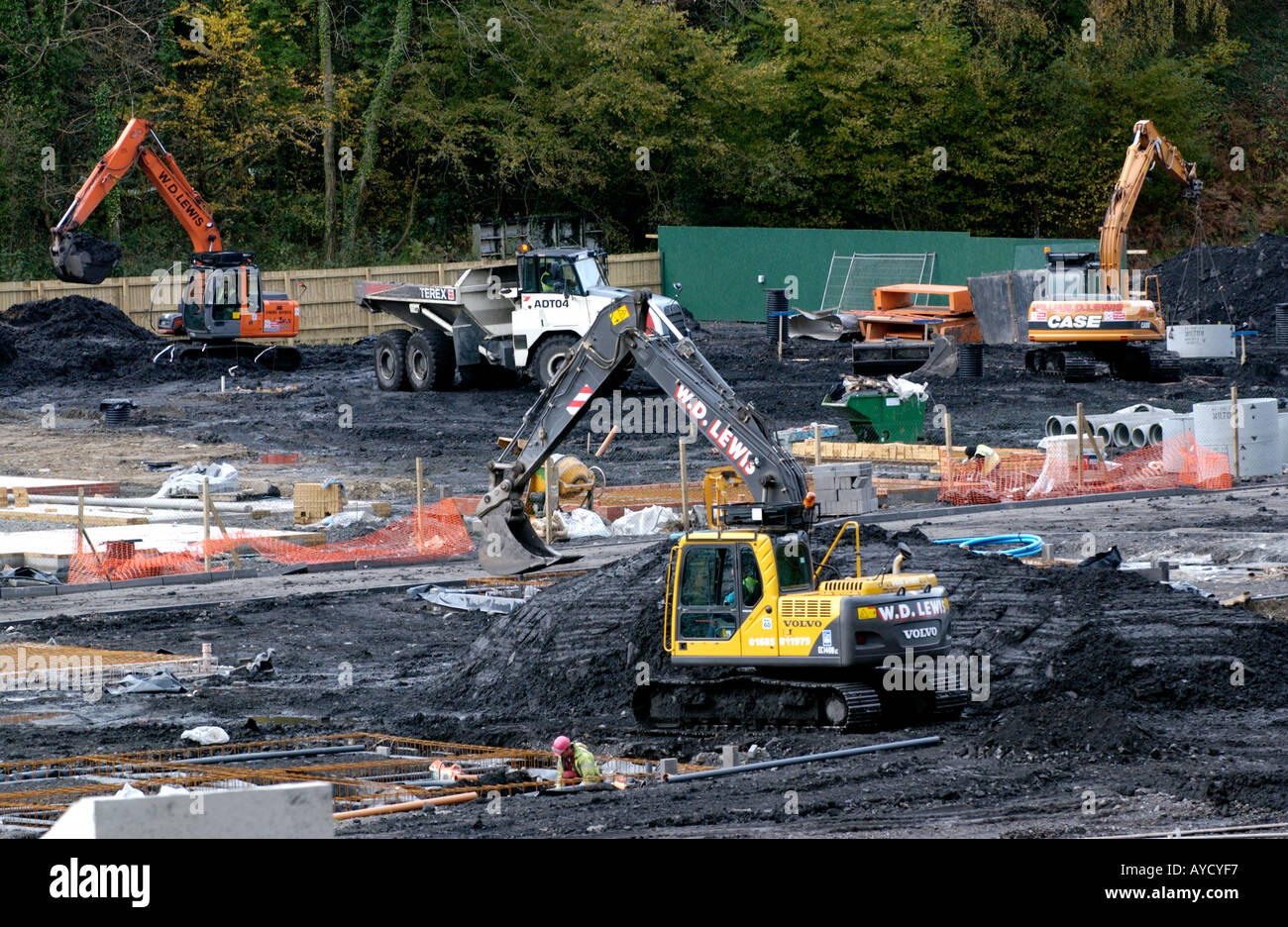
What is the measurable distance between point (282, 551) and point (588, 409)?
19.7ft

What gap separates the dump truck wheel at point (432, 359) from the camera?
3438 cm

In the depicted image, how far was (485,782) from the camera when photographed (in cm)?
1177

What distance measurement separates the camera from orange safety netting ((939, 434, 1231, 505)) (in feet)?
82.2

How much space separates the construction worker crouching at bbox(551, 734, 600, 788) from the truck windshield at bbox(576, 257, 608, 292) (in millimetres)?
20490

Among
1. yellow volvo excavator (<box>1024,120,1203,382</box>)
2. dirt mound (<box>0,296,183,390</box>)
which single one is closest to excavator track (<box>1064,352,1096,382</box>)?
yellow volvo excavator (<box>1024,120,1203,382</box>)

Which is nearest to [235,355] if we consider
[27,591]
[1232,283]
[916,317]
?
[916,317]

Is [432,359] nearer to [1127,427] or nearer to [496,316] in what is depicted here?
[496,316]

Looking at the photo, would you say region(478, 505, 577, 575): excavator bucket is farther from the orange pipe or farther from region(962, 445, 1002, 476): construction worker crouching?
region(962, 445, 1002, 476): construction worker crouching

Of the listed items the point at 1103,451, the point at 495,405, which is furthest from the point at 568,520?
the point at 495,405

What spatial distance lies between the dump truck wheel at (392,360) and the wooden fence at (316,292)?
11.7 metres
